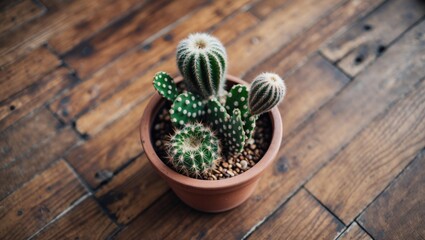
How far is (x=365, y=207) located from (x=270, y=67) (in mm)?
666

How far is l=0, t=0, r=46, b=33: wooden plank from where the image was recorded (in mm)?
1774

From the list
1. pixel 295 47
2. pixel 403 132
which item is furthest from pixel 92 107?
pixel 403 132

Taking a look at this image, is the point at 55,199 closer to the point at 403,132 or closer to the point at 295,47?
the point at 295,47

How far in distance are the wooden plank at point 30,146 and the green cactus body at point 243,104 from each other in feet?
2.30

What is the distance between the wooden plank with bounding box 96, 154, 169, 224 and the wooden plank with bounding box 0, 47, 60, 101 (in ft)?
1.94

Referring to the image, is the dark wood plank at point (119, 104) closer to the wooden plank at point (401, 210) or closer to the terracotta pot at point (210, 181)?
the terracotta pot at point (210, 181)

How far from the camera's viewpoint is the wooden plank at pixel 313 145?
133cm

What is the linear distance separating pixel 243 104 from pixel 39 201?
2.65ft

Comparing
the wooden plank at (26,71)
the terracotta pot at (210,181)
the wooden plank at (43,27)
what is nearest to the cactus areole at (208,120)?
the terracotta pot at (210,181)

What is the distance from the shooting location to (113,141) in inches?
59.1

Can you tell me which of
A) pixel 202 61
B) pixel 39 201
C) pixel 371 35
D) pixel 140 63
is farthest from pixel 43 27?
pixel 371 35

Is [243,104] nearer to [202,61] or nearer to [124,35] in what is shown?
[202,61]

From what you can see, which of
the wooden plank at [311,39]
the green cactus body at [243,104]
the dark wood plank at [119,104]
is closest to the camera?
the green cactus body at [243,104]

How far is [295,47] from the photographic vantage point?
5.58 ft
